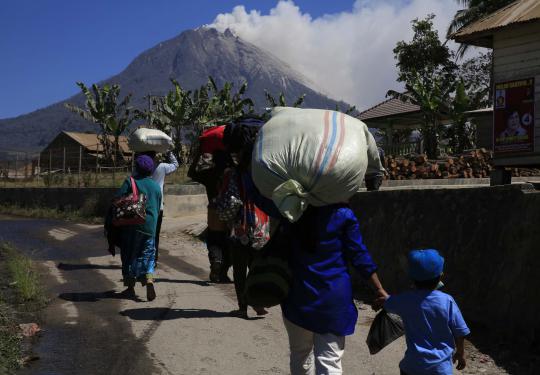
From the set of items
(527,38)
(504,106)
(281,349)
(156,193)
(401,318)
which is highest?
(527,38)

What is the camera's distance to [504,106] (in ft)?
39.8

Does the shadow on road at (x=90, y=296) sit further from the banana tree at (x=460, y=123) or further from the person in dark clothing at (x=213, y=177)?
the banana tree at (x=460, y=123)

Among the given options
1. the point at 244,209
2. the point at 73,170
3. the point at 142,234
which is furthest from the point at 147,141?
the point at 73,170

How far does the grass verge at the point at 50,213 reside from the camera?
55.7ft

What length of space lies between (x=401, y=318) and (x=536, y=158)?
32.0 ft

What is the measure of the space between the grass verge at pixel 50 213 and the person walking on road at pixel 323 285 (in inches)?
548

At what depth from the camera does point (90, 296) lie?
21.9 feet

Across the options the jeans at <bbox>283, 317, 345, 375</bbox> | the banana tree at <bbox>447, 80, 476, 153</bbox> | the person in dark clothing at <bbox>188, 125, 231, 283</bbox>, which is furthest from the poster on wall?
the banana tree at <bbox>447, 80, 476, 153</bbox>

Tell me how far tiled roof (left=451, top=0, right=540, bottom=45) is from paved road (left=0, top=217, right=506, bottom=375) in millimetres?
7591

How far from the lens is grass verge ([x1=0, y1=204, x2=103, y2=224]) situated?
17.0 metres

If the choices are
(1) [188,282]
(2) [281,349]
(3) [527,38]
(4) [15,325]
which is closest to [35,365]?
(4) [15,325]

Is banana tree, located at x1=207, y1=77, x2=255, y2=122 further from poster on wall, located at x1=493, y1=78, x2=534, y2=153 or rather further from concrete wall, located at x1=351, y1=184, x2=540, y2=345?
concrete wall, located at x1=351, y1=184, x2=540, y2=345

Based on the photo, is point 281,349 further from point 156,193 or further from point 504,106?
point 504,106

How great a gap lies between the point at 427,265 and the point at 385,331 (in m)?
0.44
